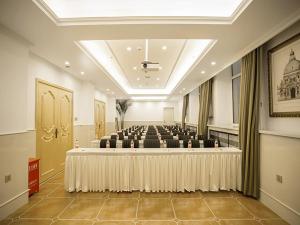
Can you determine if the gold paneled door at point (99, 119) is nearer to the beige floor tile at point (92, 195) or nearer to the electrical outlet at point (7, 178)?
the beige floor tile at point (92, 195)

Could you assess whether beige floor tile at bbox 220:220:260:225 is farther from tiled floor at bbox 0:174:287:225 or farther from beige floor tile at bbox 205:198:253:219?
beige floor tile at bbox 205:198:253:219

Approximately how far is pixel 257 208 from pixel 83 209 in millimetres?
3016

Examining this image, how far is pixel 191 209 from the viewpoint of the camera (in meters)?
3.24

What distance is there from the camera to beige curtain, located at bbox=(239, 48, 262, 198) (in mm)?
3729

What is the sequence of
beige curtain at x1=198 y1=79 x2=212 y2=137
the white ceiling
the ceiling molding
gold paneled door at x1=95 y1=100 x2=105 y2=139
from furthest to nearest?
gold paneled door at x1=95 y1=100 x2=105 y2=139, beige curtain at x1=198 y1=79 x2=212 y2=137, the ceiling molding, the white ceiling

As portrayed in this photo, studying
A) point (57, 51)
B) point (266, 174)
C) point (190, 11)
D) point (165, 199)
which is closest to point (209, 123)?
point (266, 174)

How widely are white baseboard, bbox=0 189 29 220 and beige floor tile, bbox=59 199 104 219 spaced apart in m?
0.87

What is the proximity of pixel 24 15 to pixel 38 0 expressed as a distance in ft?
1.48

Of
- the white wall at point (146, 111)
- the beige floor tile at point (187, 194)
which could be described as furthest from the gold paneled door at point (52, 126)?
the white wall at point (146, 111)

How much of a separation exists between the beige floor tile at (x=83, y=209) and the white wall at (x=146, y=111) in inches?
578

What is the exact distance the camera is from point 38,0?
243cm

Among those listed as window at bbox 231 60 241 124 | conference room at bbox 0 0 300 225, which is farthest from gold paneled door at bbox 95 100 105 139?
window at bbox 231 60 241 124

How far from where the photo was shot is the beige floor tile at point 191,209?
9.86 ft

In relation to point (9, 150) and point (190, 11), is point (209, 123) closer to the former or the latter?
point (190, 11)
